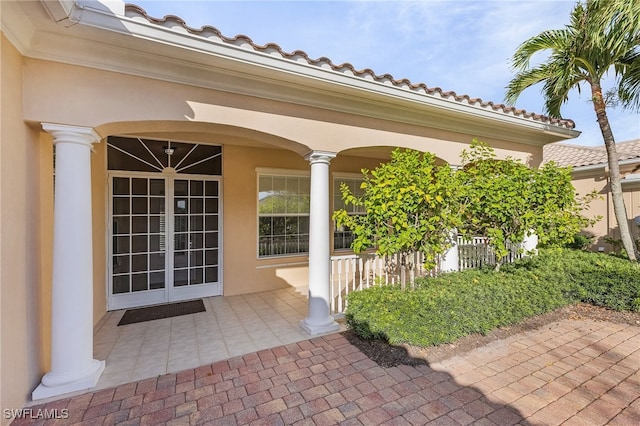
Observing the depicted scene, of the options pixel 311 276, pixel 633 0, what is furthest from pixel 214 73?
pixel 633 0

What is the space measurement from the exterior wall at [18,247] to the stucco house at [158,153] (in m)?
0.02

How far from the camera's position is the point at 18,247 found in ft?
8.69

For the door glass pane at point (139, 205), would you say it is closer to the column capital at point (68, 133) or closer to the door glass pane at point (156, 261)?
the door glass pane at point (156, 261)

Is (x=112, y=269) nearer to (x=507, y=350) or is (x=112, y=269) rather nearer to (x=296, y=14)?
(x=296, y=14)

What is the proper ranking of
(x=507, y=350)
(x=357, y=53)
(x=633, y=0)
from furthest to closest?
(x=357, y=53) < (x=633, y=0) < (x=507, y=350)

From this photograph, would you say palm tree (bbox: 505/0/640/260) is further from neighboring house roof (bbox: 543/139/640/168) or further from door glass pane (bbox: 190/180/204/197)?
door glass pane (bbox: 190/180/204/197)

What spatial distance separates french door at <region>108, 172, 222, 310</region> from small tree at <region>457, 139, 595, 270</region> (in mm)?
5162

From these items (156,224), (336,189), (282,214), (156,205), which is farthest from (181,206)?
(336,189)

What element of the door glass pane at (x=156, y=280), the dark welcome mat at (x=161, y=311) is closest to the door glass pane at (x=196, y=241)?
the door glass pane at (x=156, y=280)

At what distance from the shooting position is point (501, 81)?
6914 mm

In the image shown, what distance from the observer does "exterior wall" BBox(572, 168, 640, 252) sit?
8555mm

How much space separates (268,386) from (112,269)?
13.9ft

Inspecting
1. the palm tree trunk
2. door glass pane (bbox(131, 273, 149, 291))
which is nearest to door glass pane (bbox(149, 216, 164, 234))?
door glass pane (bbox(131, 273, 149, 291))

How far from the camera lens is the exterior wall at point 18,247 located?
2416 millimetres
